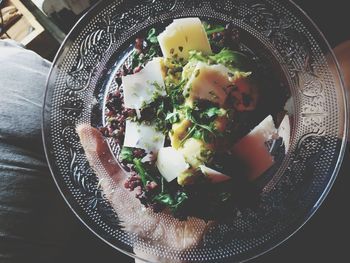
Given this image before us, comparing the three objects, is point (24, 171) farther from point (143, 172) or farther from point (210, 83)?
point (210, 83)

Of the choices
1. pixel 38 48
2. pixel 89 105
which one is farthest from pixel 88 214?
pixel 38 48

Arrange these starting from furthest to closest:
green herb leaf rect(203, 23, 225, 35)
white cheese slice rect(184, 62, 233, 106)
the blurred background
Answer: the blurred background, green herb leaf rect(203, 23, 225, 35), white cheese slice rect(184, 62, 233, 106)

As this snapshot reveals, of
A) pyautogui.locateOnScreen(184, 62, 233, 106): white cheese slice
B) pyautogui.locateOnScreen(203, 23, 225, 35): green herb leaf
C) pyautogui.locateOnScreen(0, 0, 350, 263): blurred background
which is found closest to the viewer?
pyautogui.locateOnScreen(184, 62, 233, 106): white cheese slice

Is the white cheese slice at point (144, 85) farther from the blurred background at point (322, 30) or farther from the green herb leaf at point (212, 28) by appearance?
the blurred background at point (322, 30)

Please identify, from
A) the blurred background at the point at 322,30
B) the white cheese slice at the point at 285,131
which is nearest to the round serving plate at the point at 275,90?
the white cheese slice at the point at 285,131

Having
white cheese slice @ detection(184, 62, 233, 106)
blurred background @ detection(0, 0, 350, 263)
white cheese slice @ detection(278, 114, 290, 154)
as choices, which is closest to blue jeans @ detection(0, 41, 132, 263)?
blurred background @ detection(0, 0, 350, 263)

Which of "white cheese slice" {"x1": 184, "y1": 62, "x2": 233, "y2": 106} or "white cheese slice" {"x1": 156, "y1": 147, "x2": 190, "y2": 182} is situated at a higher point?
"white cheese slice" {"x1": 184, "y1": 62, "x2": 233, "y2": 106}

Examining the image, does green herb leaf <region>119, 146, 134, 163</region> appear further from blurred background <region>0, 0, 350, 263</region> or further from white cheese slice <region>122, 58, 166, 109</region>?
blurred background <region>0, 0, 350, 263</region>
